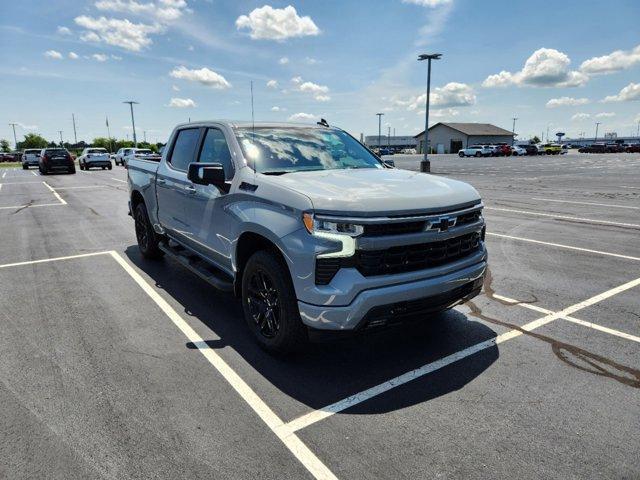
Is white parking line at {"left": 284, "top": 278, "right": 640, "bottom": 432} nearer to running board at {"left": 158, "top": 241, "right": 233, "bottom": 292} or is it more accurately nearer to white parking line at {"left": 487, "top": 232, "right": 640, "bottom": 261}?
running board at {"left": 158, "top": 241, "right": 233, "bottom": 292}

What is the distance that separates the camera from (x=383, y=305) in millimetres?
3043

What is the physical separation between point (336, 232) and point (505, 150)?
6930cm

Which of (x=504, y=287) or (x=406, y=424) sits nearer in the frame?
(x=406, y=424)

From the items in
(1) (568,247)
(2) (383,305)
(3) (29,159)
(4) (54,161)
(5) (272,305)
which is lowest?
(1) (568,247)

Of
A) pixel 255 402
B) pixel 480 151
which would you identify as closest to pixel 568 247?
pixel 255 402

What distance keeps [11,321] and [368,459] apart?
156 inches

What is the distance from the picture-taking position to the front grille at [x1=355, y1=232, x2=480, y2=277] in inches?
121

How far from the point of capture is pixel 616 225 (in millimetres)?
9266

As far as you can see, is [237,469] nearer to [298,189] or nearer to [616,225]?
[298,189]

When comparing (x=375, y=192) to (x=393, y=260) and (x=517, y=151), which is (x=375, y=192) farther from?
(x=517, y=151)

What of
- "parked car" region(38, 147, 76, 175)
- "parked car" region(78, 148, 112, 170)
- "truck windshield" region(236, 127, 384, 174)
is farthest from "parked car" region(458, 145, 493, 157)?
"truck windshield" region(236, 127, 384, 174)

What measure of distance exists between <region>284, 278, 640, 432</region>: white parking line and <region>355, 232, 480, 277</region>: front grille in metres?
0.82

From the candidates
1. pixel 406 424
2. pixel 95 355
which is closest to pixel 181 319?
pixel 95 355

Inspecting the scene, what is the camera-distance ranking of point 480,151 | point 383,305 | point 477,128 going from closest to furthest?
1. point 383,305
2. point 480,151
3. point 477,128
